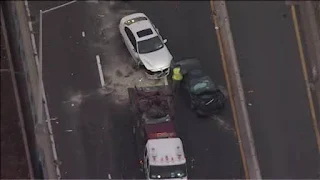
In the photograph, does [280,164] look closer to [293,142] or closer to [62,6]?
[293,142]

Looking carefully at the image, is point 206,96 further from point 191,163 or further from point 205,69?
point 191,163

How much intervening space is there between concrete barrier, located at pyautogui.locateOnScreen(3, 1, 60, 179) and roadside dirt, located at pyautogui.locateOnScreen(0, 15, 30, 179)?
513 millimetres

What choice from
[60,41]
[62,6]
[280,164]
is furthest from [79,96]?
[280,164]

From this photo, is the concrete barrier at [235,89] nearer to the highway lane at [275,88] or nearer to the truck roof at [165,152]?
the highway lane at [275,88]

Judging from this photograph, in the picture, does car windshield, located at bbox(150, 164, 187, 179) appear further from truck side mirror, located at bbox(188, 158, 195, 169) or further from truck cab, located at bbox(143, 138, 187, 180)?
truck side mirror, located at bbox(188, 158, 195, 169)

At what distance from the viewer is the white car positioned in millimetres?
24703

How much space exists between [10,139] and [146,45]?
7.41 meters

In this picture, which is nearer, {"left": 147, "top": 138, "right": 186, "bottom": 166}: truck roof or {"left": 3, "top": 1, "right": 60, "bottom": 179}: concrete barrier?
{"left": 147, "top": 138, "right": 186, "bottom": 166}: truck roof

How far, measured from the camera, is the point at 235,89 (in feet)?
83.1

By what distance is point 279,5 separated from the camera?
27062 mm

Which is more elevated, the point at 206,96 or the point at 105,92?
the point at 105,92

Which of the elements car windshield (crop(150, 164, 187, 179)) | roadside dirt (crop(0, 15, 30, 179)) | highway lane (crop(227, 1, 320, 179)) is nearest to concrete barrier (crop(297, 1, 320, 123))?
highway lane (crop(227, 1, 320, 179))

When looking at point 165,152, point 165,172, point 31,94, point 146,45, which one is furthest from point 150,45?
point 165,172

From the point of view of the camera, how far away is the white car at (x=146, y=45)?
2470 centimetres
